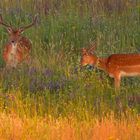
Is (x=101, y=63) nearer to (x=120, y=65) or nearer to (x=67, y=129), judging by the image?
(x=120, y=65)

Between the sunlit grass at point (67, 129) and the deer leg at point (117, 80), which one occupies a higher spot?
the sunlit grass at point (67, 129)

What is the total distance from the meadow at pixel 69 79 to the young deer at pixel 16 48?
22cm

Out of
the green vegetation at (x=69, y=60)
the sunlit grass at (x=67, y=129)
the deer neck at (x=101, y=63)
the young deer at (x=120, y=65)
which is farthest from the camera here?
the deer neck at (x=101, y=63)

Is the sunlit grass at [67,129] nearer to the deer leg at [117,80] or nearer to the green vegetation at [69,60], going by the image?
the green vegetation at [69,60]

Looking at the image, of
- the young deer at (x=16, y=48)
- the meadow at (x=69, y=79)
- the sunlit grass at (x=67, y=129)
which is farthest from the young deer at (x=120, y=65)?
the sunlit grass at (x=67, y=129)

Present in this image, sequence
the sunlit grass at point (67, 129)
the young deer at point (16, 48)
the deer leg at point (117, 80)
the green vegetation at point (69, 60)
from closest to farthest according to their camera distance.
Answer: the sunlit grass at point (67, 129)
the green vegetation at point (69, 60)
the deer leg at point (117, 80)
the young deer at point (16, 48)

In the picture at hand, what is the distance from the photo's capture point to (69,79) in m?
13.1

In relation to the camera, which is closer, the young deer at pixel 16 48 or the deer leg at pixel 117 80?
the deer leg at pixel 117 80

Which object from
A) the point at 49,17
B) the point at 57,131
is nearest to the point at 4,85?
the point at 57,131

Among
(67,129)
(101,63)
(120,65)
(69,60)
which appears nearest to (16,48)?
(69,60)

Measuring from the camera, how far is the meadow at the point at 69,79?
971cm

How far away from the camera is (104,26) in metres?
16.5

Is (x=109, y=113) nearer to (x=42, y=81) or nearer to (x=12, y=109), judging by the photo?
(x=12, y=109)

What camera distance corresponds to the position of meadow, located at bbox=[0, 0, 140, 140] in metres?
9.71
